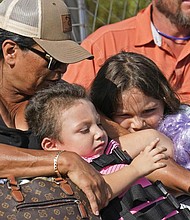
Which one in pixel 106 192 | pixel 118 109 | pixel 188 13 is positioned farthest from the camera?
pixel 188 13

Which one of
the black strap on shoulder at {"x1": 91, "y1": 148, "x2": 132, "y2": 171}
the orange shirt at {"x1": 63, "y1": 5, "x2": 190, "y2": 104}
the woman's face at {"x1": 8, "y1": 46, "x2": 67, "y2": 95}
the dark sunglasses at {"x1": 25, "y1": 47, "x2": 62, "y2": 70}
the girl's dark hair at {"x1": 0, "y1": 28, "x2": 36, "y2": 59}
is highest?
the girl's dark hair at {"x1": 0, "y1": 28, "x2": 36, "y2": 59}

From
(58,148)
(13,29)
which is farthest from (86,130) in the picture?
(13,29)

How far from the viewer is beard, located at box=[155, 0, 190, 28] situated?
5.15m

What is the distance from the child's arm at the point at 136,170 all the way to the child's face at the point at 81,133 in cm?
22

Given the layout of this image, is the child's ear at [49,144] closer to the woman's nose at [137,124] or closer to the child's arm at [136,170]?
the child's arm at [136,170]

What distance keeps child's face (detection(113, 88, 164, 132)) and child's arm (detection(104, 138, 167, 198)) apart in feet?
2.03

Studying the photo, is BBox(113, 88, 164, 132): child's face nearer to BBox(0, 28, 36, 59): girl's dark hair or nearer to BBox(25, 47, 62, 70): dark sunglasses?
BBox(25, 47, 62, 70): dark sunglasses

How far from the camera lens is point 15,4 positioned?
3773mm

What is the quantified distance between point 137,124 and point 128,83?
0.22m

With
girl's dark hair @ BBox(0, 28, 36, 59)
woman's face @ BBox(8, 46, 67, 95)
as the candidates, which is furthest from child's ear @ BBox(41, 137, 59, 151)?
girl's dark hair @ BBox(0, 28, 36, 59)

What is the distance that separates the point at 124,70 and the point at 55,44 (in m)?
0.54

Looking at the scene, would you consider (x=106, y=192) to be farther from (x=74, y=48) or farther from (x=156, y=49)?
(x=156, y=49)

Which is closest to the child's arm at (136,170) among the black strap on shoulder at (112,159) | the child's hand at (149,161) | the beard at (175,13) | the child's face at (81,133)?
the child's hand at (149,161)

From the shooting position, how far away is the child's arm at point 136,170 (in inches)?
131
